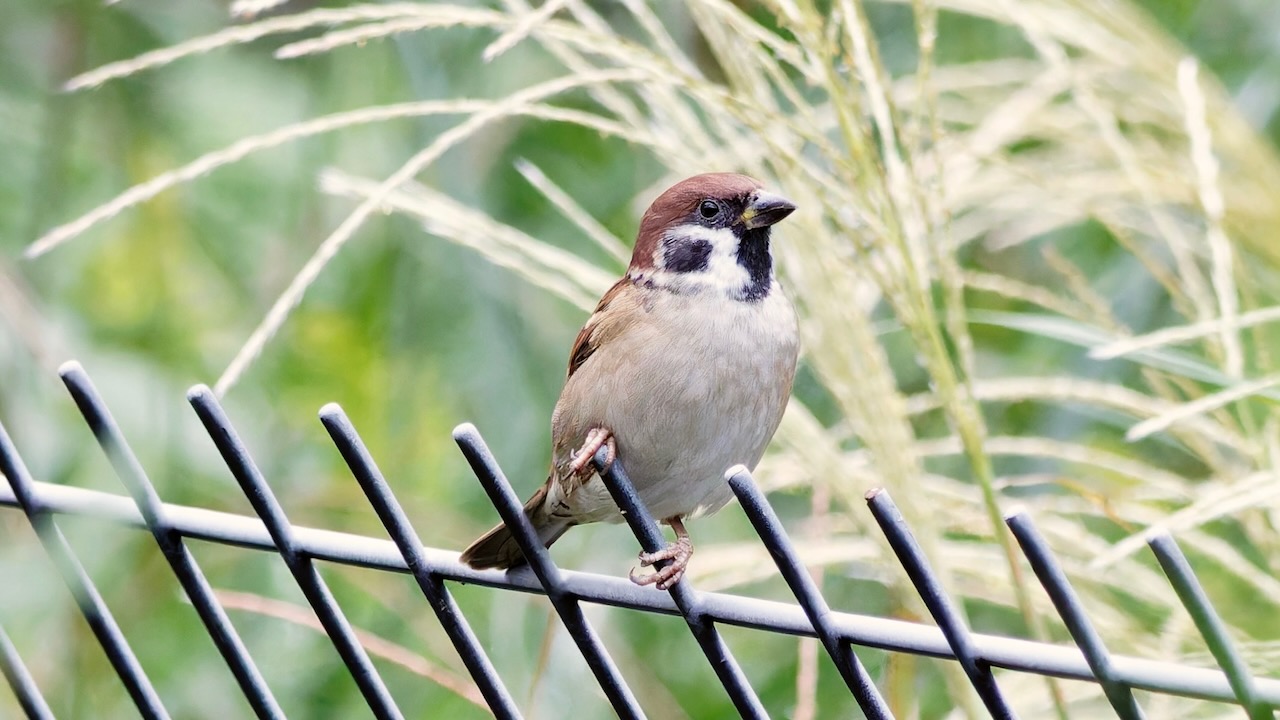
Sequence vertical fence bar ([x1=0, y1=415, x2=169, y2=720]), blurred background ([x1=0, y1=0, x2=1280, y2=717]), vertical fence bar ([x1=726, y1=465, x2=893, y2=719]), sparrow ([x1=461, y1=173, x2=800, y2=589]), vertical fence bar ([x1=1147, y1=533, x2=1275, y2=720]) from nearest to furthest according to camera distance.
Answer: vertical fence bar ([x1=1147, y1=533, x2=1275, y2=720]) < vertical fence bar ([x1=726, y1=465, x2=893, y2=719]) < vertical fence bar ([x1=0, y1=415, x2=169, y2=720]) < sparrow ([x1=461, y1=173, x2=800, y2=589]) < blurred background ([x1=0, y1=0, x2=1280, y2=717])

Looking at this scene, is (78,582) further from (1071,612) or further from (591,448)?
(1071,612)

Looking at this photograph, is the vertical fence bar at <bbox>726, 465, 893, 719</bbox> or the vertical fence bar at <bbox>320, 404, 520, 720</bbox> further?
the vertical fence bar at <bbox>320, 404, 520, 720</bbox>

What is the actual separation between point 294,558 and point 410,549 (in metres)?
0.10

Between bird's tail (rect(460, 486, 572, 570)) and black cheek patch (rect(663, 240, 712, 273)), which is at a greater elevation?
black cheek patch (rect(663, 240, 712, 273))

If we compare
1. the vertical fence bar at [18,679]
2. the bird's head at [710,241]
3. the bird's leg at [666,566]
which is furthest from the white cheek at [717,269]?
the vertical fence bar at [18,679]

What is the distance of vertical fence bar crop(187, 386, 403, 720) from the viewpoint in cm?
98

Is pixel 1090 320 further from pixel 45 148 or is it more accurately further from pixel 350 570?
pixel 45 148

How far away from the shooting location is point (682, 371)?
4.20 feet

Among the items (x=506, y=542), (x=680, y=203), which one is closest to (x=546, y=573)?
(x=506, y=542)

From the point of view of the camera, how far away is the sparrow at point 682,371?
1.26 metres

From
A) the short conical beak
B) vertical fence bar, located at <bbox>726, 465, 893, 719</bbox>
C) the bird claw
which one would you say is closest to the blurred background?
the short conical beak

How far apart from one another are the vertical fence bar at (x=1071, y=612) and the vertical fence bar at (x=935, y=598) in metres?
0.05

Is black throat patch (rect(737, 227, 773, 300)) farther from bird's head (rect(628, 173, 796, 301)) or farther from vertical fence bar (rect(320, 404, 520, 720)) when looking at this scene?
vertical fence bar (rect(320, 404, 520, 720))

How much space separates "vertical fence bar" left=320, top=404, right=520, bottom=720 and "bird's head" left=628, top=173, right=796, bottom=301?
497 mm
